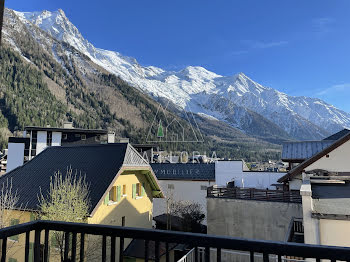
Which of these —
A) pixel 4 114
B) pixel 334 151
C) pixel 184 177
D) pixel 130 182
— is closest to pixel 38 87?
pixel 4 114

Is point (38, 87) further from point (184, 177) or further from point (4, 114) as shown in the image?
point (184, 177)

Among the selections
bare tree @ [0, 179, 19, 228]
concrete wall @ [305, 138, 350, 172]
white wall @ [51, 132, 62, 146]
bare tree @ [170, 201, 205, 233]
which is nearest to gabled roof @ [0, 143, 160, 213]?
bare tree @ [0, 179, 19, 228]

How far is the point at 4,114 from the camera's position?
94.3 m

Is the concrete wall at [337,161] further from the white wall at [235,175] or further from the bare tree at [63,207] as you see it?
the white wall at [235,175]

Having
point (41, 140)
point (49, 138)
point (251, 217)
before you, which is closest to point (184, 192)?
point (251, 217)

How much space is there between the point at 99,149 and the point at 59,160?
2.96 meters

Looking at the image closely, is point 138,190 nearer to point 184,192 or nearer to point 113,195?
point 113,195

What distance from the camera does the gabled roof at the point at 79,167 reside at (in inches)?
607

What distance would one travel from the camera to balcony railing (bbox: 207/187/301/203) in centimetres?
1505

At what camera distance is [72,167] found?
696 inches

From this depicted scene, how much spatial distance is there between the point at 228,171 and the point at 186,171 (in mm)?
5306

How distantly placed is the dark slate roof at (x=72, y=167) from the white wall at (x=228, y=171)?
1718 centimetres

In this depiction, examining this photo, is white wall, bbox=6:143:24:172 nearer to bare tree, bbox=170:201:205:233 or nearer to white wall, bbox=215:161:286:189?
bare tree, bbox=170:201:205:233

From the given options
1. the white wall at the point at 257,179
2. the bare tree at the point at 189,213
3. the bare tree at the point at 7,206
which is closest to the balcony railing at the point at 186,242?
the bare tree at the point at 7,206
